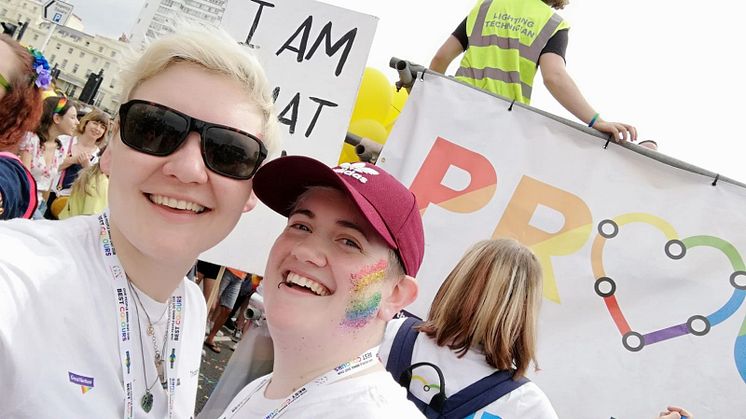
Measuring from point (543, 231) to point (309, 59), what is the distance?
155 centimetres

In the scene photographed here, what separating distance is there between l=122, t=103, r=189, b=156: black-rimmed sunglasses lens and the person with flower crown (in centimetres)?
77

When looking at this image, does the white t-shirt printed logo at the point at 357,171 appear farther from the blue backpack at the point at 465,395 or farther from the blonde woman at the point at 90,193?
the blonde woman at the point at 90,193

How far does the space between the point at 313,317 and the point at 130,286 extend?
445mm

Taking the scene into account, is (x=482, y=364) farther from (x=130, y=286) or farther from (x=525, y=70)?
(x=525, y=70)

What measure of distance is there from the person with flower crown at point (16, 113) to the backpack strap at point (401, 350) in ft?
4.57

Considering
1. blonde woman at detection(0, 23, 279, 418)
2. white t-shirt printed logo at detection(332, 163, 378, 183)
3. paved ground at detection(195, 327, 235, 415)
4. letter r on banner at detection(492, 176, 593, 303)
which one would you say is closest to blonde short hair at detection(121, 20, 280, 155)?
blonde woman at detection(0, 23, 279, 418)

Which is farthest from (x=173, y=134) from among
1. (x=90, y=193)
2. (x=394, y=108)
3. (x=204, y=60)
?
(x=394, y=108)

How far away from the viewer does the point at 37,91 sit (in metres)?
1.88

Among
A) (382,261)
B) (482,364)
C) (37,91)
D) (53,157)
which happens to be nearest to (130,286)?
(382,261)

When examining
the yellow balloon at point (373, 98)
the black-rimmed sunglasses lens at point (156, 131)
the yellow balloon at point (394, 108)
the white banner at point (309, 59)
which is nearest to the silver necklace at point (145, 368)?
the black-rimmed sunglasses lens at point (156, 131)

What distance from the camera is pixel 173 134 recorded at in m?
1.20

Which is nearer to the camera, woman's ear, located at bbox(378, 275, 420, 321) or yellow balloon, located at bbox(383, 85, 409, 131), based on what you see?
woman's ear, located at bbox(378, 275, 420, 321)

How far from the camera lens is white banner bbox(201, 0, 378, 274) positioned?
279cm

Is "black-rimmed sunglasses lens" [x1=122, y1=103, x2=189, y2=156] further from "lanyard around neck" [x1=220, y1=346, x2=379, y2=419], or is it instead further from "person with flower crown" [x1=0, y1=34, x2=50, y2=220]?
"person with flower crown" [x1=0, y1=34, x2=50, y2=220]
